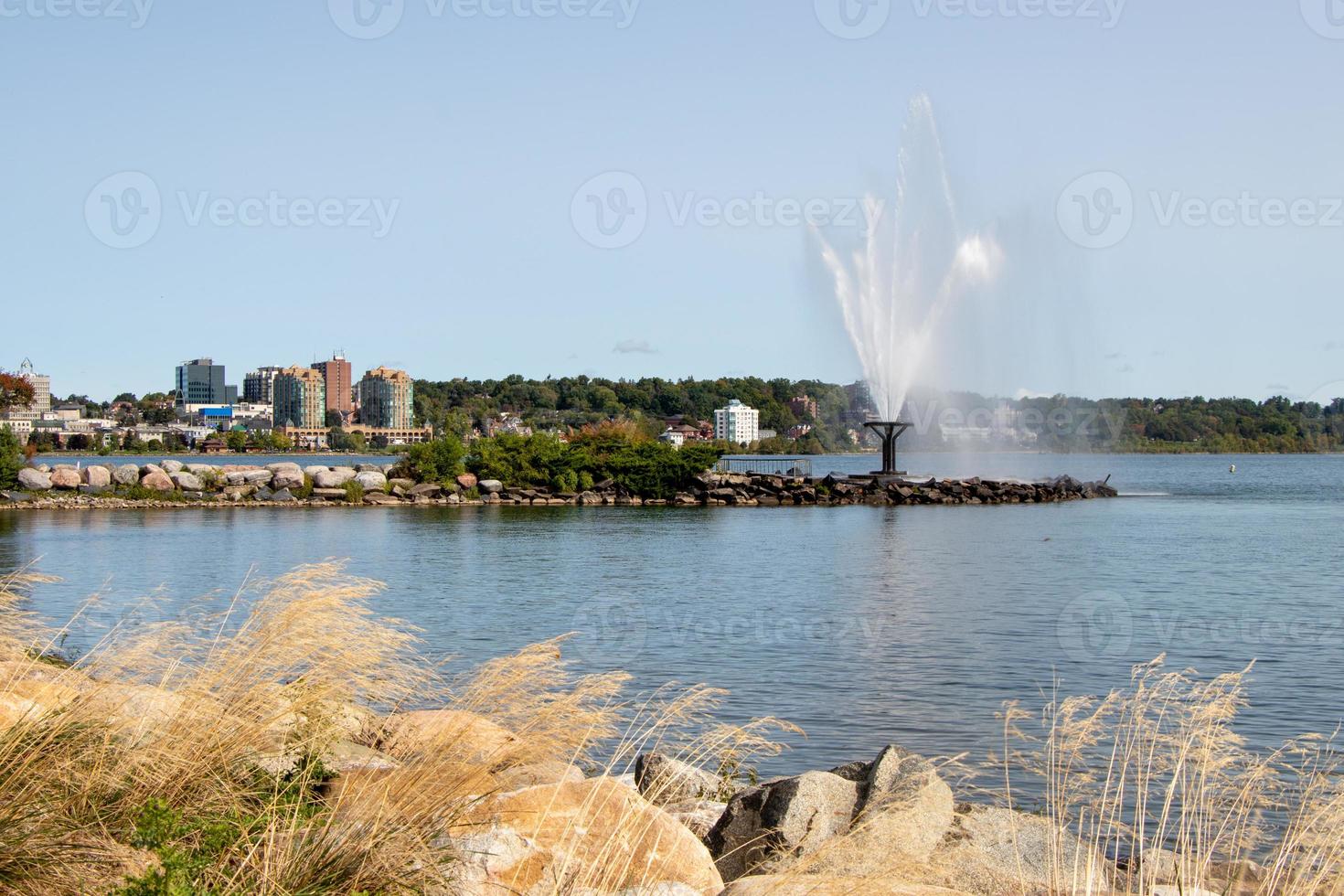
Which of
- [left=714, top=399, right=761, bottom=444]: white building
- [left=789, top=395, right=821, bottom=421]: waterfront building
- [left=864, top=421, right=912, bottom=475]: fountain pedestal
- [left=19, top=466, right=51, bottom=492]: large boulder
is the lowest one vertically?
[left=19, top=466, right=51, bottom=492]: large boulder

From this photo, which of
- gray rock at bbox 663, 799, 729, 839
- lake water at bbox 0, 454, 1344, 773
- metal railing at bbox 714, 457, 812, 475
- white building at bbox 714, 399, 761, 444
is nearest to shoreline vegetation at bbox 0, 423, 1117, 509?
lake water at bbox 0, 454, 1344, 773

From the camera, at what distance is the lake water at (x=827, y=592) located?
49.3ft

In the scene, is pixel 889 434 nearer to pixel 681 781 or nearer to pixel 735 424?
pixel 681 781

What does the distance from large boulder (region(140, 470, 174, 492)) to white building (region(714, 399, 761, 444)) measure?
10377 centimetres

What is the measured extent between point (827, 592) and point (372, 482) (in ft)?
104

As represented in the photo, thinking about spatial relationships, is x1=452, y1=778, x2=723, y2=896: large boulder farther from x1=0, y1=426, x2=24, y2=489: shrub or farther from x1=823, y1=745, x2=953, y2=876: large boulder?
x1=0, y1=426, x2=24, y2=489: shrub

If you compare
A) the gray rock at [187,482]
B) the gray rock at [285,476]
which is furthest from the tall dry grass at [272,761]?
the gray rock at [285,476]

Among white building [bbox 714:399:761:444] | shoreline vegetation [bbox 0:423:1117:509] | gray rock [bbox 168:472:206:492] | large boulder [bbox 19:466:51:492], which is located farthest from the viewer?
white building [bbox 714:399:761:444]

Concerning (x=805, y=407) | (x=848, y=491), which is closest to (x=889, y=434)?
(x=848, y=491)

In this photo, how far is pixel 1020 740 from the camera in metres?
12.3

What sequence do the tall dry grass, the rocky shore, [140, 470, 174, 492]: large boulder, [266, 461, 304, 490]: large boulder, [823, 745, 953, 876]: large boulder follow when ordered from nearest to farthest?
1. the tall dry grass
2. [823, 745, 953, 876]: large boulder
3. the rocky shore
4. [140, 470, 174, 492]: large boulder
5. [266, 461, 304, 490]: large boulder

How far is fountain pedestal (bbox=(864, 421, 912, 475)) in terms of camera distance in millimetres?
53406

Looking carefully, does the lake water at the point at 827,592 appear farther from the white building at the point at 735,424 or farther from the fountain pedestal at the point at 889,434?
the white building at the point at 735,424

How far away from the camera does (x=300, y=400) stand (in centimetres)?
18475
